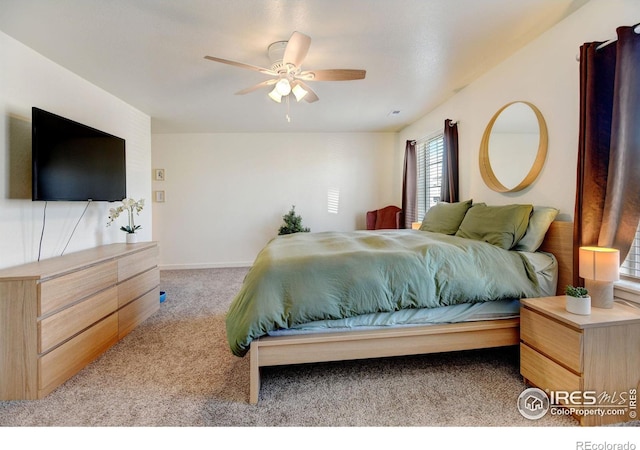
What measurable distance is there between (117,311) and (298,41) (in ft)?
8.27

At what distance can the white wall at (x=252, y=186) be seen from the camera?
4938 millimetres

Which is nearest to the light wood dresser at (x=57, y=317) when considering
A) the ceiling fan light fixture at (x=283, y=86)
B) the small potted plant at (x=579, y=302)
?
the ceiling fan light fixture at (x=283, y=86)

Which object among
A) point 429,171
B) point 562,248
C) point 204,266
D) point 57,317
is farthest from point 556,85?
point 204,266

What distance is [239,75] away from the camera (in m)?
2.75

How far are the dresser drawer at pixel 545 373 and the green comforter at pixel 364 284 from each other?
354mm

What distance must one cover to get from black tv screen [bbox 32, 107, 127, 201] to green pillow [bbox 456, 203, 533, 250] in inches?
134

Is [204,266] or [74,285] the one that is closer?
[74,285]

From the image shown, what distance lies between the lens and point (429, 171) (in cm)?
418

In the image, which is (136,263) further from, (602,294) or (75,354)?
(602,294)

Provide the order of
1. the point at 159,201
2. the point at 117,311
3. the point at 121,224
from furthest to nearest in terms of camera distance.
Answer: the point at 159,201
the point at 121,224
the point at 117,311

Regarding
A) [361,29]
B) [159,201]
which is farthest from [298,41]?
[159,201]

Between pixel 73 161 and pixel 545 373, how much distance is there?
12.0ft

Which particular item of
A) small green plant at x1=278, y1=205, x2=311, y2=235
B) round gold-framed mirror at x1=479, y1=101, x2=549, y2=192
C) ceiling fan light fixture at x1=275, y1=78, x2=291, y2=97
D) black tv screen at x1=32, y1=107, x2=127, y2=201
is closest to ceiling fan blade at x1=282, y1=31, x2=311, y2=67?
ceiling fan light fixture at x1=275, y1=78, x2=291, y2=97

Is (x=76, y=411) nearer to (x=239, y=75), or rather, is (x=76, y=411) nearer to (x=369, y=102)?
(x=239, y=75)
